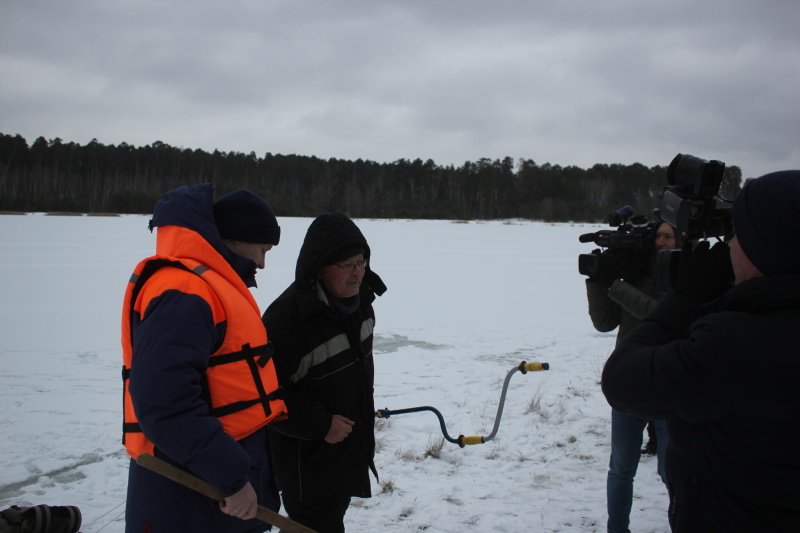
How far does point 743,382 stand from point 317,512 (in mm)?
1707

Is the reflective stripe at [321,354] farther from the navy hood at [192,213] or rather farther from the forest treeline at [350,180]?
the forest treeline at [350,180]

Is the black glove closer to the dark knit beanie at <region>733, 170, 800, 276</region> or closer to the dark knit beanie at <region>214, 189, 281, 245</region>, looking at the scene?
the dark knit beanie at <region>733, 170, 800, 276</region>

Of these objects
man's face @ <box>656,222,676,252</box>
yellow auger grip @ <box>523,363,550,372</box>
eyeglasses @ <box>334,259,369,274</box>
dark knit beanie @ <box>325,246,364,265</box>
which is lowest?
yellow auger grip @ <box>523,363,550,372</box>

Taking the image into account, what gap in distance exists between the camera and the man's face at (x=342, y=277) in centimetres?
233

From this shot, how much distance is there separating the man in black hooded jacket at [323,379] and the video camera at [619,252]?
1.24 meters

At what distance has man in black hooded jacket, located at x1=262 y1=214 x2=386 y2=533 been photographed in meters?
2.19

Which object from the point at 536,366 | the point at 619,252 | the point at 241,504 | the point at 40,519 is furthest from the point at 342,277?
the point at 619,252

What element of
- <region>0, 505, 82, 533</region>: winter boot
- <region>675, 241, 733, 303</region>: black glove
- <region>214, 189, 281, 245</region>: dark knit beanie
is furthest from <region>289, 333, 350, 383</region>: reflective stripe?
<region>675, 241, 733, 303</region>: black glove

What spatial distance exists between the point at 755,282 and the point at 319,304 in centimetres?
149

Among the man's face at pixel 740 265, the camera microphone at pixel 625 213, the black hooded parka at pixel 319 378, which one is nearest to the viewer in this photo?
the man's face at pixel 740 265

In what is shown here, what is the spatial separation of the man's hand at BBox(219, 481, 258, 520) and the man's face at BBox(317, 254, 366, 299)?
0.87m

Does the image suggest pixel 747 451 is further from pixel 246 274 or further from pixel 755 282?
pixel 246 274

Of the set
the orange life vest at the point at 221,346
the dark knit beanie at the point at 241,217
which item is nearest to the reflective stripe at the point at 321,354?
the orange life vest at the point at 221,346

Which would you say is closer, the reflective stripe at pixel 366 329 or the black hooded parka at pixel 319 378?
the black hooded parka at pixel 319 378
